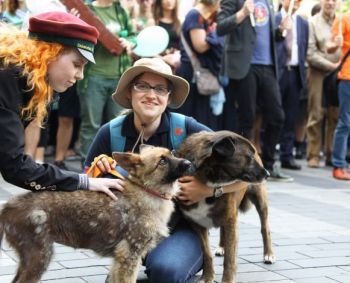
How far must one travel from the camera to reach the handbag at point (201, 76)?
931cm

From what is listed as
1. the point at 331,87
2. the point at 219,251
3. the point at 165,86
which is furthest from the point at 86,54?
the point at 331,87

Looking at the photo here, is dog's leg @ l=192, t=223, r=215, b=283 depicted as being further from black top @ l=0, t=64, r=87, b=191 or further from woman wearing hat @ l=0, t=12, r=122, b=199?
black top @ l=0, t=64, r=87, b=191

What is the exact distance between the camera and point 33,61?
11.6ft

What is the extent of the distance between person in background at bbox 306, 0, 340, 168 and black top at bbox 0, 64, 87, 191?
770 cm

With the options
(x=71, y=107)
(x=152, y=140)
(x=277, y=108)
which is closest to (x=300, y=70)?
(x=277, y=108)

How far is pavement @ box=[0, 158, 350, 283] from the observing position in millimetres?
4738

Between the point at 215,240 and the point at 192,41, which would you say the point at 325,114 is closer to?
the point at 192,41

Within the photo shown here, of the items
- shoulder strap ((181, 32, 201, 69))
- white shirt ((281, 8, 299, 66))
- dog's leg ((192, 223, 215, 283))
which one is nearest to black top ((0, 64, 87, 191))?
dog's leg ((192, 223, 215, 283))

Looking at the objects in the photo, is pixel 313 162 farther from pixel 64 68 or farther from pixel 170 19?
pixel 64 68

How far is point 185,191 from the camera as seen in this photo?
4.36m

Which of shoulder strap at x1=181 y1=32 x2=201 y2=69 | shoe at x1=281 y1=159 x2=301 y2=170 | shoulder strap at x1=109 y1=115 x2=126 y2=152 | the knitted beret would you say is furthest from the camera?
shoe at x1=281 y1=159 x2=301 y2=170

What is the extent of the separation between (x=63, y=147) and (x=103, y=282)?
15.9 ft

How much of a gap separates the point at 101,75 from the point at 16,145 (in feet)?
16.7

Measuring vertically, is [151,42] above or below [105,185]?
above
